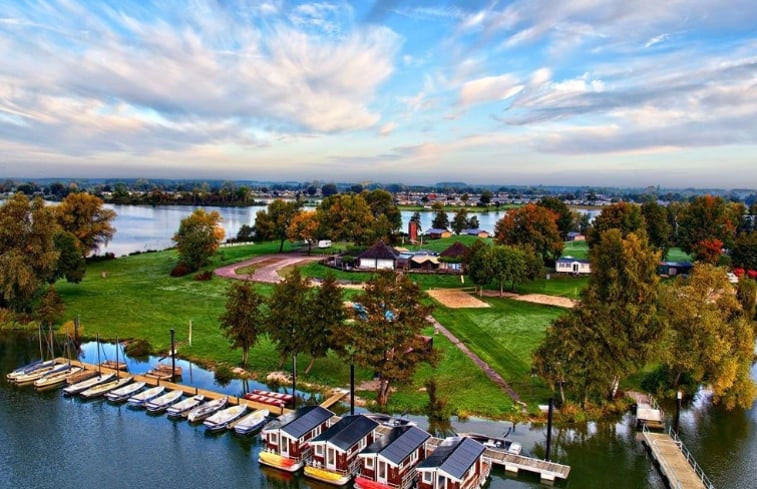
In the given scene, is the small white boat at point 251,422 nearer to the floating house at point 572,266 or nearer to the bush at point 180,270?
the bush at point 180,270

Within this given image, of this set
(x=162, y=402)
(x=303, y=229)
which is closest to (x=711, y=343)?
(x=162, y=402)

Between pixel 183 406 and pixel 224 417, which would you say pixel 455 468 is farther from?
pixel 183 406

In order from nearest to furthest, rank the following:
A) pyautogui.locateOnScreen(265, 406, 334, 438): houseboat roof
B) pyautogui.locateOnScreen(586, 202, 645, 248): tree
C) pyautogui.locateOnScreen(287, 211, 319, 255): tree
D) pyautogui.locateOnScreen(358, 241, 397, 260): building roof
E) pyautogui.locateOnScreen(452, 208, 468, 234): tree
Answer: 1. pyautogui.locateOnScreen(265, 406, 334, 438): houseboat roof
2. pyautogui.locateOnScreen(358, 241, 397, 260): building roof
3. pyautogui.locateOnScreen(586, 202, 645, 248): tree
4. pyautogui.locateOnScreen(287, 211, 319, 255): tree
5. pyautogui.locateOnScreen(452, 208, 468, 234): tree

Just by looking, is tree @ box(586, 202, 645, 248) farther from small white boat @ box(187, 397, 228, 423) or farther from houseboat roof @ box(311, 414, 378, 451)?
small white boat @ box(187, 397, 228, 423)

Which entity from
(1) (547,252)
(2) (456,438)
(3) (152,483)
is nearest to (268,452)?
(3) (152,483)

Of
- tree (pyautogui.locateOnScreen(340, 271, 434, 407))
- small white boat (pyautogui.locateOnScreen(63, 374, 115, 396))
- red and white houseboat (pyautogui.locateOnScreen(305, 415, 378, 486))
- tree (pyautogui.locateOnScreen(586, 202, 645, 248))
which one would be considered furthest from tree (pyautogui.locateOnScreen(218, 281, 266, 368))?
tree (pyautogui.locateOnScreen(586, 202, 645, 248))
